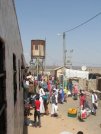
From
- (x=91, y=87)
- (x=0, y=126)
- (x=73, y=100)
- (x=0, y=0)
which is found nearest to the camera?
(x=0, y=0)

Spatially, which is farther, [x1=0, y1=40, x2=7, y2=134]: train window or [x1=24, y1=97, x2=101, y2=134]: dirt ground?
[x1=24, y1=97, x2=101, y2=134]: dirt ground

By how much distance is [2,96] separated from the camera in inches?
133

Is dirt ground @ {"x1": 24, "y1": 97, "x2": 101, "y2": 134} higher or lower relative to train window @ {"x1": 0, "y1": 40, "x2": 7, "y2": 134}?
lower

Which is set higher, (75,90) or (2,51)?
(2,51)

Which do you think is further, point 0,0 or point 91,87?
point 91,87

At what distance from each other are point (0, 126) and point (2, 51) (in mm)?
668

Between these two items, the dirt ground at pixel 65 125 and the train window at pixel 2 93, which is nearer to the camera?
the train window at pixel 2 93

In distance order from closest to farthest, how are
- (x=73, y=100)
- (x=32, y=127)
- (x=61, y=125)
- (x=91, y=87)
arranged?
1. (x=32, y=127)
2. (x=61, y=125)
3. (x=73, y=100)
4. (x=91, y=87)

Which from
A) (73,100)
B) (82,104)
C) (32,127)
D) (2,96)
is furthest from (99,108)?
(2,96)

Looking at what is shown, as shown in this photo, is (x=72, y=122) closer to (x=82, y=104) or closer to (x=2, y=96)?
(x=82, y=104)

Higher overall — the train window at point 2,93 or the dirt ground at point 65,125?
the train window at point 2,93

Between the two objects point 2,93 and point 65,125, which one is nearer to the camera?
point 2,93

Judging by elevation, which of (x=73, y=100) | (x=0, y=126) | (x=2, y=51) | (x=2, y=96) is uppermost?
(x=2, y=51)

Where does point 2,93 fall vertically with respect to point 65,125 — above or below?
above
